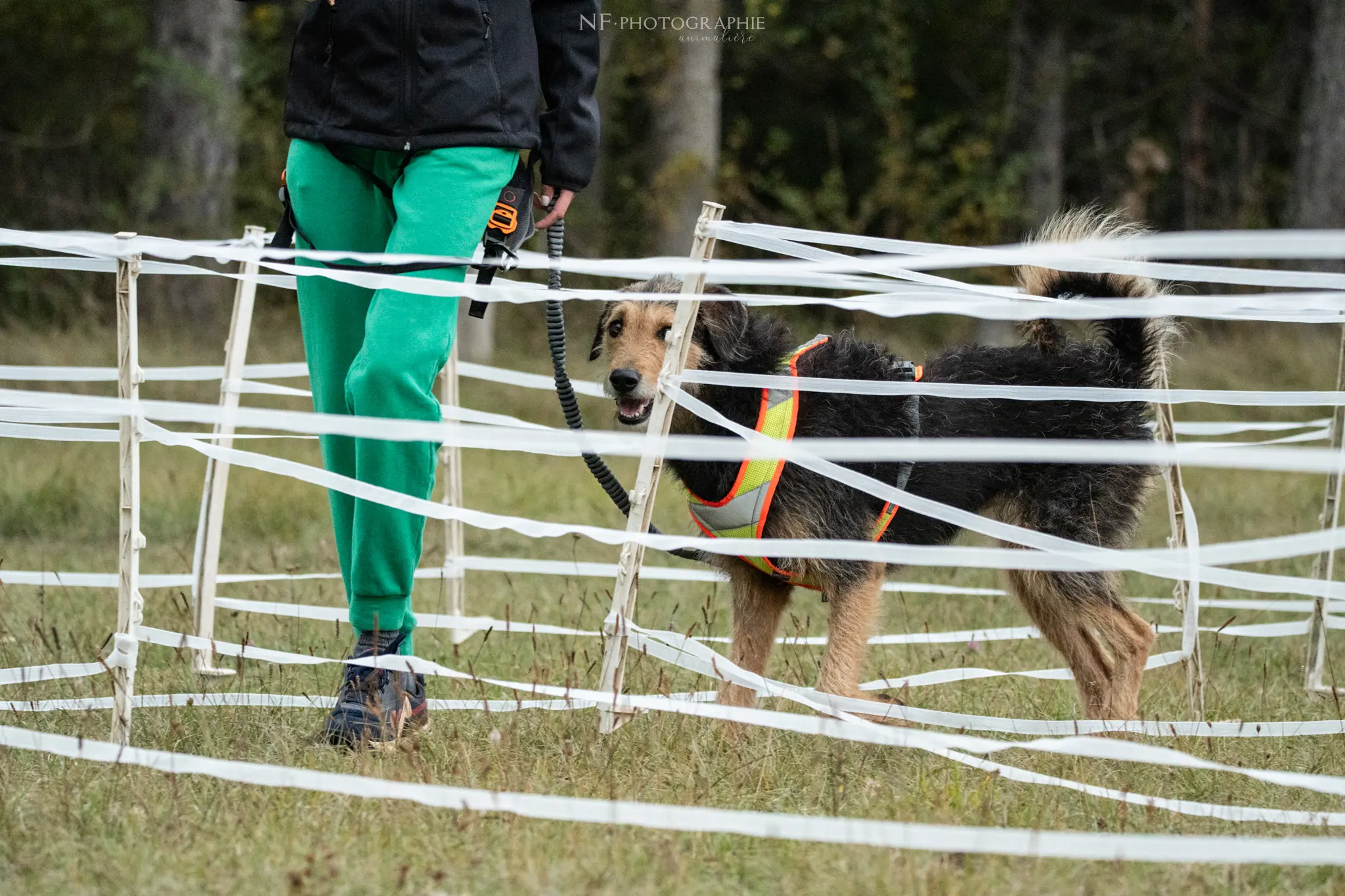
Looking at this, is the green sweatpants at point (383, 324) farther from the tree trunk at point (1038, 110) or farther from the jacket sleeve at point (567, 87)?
the tree trunk at point (1038, 110)

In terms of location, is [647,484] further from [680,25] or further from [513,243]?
[680,25]

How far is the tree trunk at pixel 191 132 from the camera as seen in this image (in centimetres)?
1170

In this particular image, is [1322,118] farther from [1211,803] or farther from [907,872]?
[907,872]

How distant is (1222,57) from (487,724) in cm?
1788

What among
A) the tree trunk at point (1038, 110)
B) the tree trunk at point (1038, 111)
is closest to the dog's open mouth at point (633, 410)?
the tree trunk at point (1038, 110)

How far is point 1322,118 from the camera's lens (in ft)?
38.8

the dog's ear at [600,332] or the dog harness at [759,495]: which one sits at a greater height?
the dog's ear at [600,332]

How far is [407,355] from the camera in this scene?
3117 millimetres

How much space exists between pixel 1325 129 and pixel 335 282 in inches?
431

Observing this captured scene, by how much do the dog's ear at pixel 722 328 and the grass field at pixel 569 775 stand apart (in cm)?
93

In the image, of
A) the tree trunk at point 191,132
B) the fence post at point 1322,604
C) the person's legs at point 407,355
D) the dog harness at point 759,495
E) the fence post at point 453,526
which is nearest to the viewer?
the person's legs at point 407,355

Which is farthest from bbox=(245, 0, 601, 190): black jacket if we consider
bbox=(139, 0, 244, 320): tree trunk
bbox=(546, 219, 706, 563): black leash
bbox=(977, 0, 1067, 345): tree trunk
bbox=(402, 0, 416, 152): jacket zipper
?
bbox=(977, 0, 1067, 345): tree trunk

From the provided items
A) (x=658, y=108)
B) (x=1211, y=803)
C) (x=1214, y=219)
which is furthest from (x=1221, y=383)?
(x=1211, y=803)

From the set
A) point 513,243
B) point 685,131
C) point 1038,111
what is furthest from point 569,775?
point 1038,111
